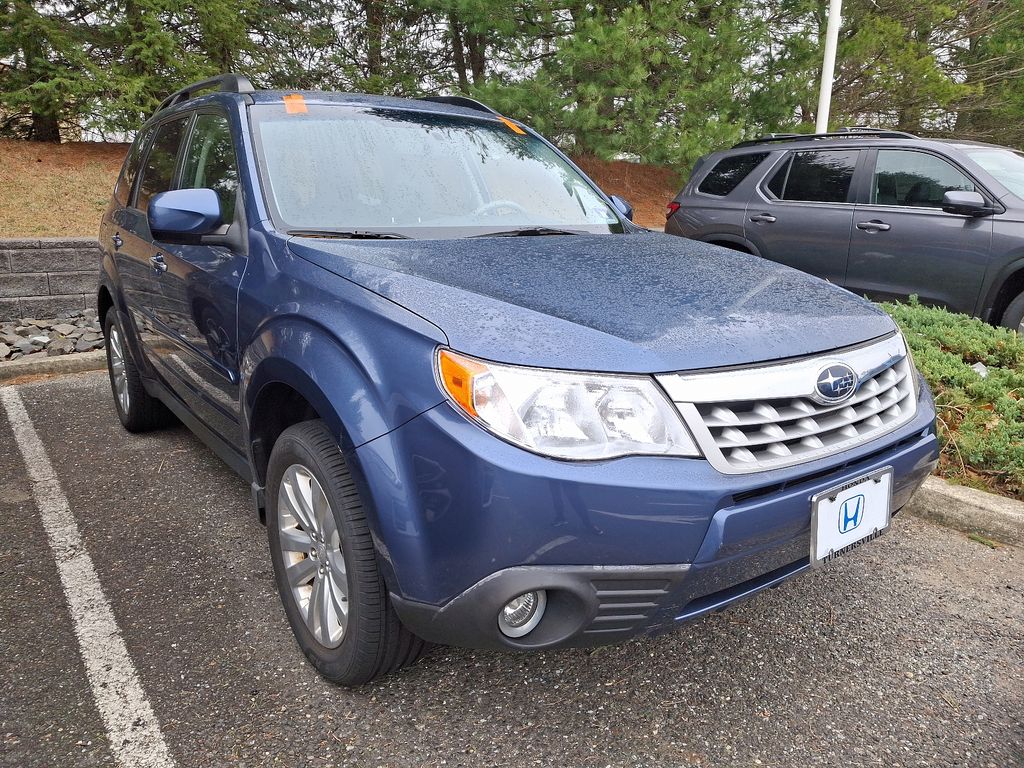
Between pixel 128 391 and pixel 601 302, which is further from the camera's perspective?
pixel 128 391

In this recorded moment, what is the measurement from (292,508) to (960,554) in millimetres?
2594

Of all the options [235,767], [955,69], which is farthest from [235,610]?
[955,69]

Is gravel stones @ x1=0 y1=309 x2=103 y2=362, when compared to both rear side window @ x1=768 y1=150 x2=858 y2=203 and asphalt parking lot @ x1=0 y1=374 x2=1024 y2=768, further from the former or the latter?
rear side window @ x1=768 y1=150 x2=858 y2=203

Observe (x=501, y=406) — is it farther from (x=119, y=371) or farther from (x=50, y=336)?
(x=50, y=336)

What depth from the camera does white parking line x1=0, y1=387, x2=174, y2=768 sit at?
6.63 ft

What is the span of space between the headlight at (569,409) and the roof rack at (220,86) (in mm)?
2016

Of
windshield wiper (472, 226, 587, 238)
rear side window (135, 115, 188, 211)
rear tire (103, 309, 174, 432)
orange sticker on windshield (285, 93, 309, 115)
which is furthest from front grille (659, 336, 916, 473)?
rear tire (103, 309, 174, 432)

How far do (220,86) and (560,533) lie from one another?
2.75m

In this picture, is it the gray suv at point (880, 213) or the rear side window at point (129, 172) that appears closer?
the rear side window at point (129, 172)

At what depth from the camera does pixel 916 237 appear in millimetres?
5539

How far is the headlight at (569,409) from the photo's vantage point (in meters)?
1.71

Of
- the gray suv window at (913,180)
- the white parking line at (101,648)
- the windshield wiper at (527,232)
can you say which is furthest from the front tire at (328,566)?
the gray suv window at (913,180)

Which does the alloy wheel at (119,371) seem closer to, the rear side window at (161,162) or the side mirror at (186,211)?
the rear side window at (161,162)

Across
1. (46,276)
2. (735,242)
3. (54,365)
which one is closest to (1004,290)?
(735,242)
